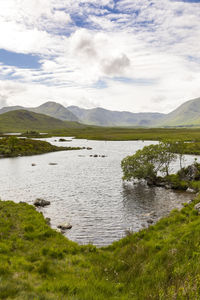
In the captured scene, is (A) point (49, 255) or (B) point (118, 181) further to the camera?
(B) point (118, 181)

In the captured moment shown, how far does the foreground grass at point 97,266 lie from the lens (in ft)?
32.4

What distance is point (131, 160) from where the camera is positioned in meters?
52.0

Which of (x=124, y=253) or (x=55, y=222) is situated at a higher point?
(x=124, y=253)

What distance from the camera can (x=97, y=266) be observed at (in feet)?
47.2

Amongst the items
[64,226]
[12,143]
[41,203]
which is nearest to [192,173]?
[41,203]

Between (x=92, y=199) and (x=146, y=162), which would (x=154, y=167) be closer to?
(x=146, y=162)

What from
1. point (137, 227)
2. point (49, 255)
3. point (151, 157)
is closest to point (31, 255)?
point (49, 255)

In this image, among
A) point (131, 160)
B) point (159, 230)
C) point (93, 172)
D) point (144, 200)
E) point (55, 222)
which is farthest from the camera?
point (93, 172)

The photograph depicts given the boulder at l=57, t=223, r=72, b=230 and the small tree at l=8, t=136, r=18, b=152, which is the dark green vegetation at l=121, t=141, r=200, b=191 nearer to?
the boulder at l=57, t=223, r=72, b=230

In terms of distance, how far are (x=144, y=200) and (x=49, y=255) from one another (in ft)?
82.9

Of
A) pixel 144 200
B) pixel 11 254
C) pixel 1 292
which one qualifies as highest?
pixel 1 292

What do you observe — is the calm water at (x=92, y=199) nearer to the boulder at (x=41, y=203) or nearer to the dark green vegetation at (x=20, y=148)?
the boulder at (x=41, y=203)

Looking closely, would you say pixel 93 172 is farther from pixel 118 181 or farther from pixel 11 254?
pixel 11 254

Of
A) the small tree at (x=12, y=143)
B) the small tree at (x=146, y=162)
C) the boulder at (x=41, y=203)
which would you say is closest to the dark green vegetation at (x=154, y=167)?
the small tree at (x=146, y=162)
